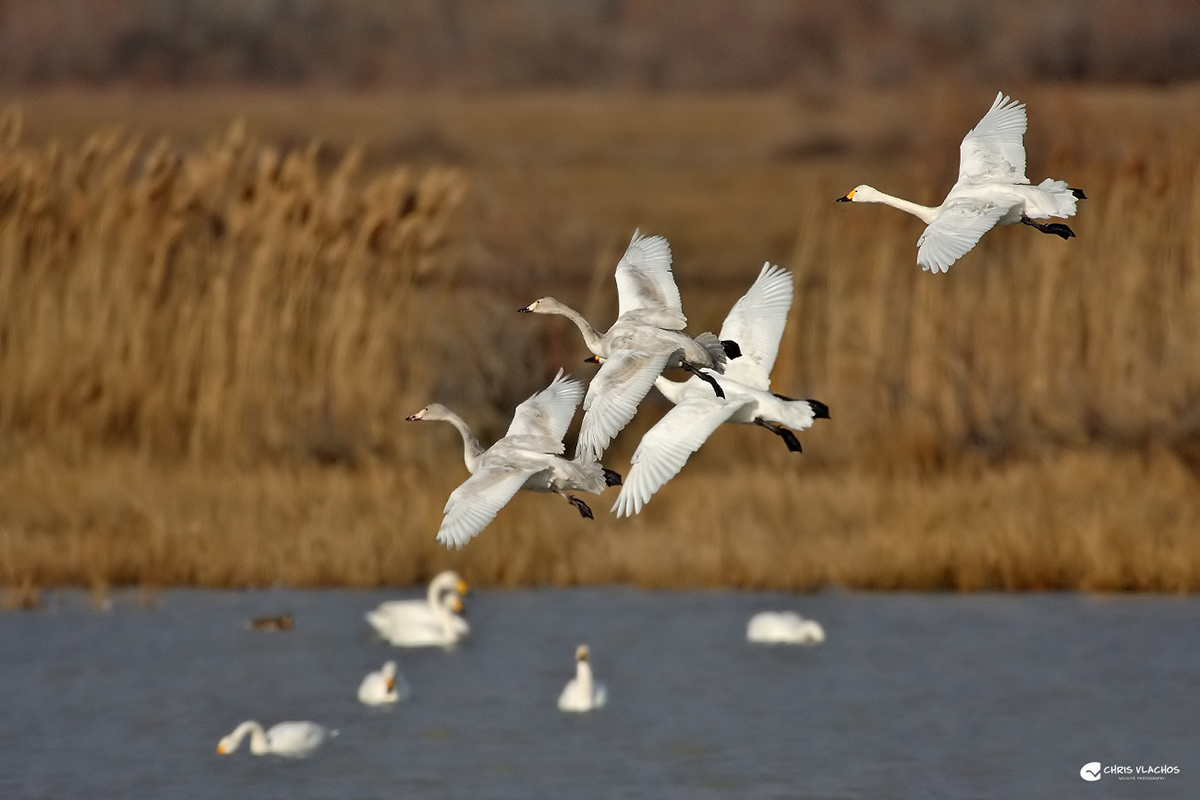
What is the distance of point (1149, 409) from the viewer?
17.2m

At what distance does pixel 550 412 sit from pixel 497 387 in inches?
403

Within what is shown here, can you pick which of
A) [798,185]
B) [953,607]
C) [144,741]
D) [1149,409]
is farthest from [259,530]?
[798,185]

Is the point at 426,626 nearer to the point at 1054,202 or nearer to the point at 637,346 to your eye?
the point at 637,346

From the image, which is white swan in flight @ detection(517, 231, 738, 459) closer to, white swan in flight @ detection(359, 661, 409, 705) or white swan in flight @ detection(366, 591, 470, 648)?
white swan in flight @ detection(359, 661, 409, 705)

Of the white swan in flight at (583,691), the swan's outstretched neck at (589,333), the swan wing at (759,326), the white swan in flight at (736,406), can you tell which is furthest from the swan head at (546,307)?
the white swan in flight at (583,691)

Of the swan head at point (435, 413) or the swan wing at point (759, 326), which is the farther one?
the swan wing at point (759, 326)

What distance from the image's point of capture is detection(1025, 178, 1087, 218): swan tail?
26.5 feet

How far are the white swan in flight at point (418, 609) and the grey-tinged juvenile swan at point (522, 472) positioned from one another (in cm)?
765

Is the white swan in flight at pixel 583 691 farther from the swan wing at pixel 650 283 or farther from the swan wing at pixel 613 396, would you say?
the swan wing at pixel 613 396

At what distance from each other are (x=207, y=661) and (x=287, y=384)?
9.29ft

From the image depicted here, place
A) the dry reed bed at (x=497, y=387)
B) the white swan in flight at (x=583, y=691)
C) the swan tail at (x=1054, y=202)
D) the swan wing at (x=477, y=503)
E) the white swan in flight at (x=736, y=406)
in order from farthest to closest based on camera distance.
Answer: the dry reed bed at (x=497, y=387) < the white swan in flight at (x=583, y=691) < the swan tail at (x=1054, y=202) < the white swan in flight at (x=736, y=406) < the swan wing at (x=477, y=503)

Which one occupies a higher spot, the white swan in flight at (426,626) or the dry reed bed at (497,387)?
the dry reed bed at (497,387)

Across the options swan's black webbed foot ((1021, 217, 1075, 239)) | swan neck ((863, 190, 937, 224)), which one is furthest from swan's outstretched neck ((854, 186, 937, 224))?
swan's black webbed foot ((1021, 217, 1075, 239))

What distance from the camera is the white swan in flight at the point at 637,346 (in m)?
7.59
